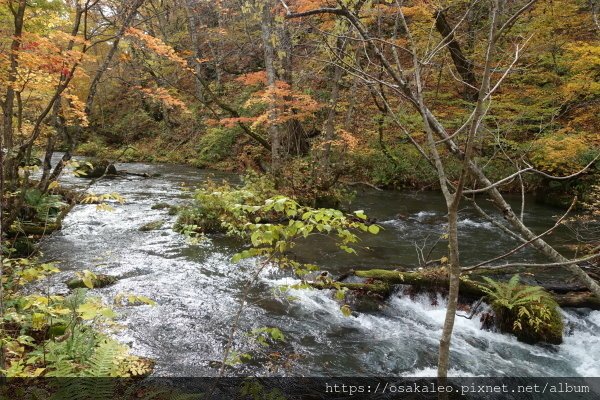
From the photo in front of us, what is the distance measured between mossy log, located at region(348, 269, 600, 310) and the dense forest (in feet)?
0.10

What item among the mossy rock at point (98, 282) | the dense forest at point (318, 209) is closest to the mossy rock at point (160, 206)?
the dense forest at point (318, 209)

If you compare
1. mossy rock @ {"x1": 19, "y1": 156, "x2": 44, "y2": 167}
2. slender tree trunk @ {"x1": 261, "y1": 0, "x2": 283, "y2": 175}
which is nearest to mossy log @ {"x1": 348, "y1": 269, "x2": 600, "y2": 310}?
slender tree trunk @ {"x1": 261, "y1": 0, "x2": 283, "y2": 175}

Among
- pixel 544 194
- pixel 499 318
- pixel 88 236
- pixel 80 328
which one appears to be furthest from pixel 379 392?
pixel 544 194

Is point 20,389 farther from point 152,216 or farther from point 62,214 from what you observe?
point 152,216

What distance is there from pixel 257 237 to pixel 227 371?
2594mm

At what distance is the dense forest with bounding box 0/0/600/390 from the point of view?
310 centimetres

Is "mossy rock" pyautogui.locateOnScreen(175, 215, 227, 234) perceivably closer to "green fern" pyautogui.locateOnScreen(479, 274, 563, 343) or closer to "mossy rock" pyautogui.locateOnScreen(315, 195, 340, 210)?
"mossy rock" pyautogui.locateOnScreen(315, 195, 340, 210)

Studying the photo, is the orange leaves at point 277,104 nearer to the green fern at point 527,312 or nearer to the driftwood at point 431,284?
the driftwood at point 431,284

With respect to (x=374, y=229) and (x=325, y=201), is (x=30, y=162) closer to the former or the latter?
(x=325, y=201)

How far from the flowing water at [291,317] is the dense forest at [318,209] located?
5 centimetres

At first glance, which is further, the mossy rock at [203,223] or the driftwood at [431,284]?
the mossy rock at [203,223]

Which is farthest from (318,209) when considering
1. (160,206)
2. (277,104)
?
(160,206)

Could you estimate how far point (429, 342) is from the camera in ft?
19.4

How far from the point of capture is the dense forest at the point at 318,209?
3.10m
